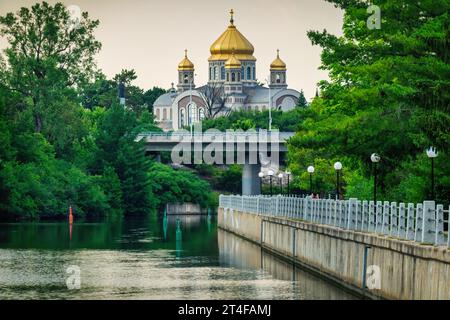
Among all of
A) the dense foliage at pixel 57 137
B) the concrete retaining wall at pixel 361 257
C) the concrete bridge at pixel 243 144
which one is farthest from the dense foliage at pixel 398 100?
the concrete bridge at pixel 243 144

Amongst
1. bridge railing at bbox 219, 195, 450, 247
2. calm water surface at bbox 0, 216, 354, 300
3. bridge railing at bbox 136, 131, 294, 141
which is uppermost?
bridge railing at bbox 136, 131, 294, 141

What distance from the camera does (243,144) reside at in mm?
125188

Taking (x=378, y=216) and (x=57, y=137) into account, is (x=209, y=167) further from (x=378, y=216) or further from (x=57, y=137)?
(x=378, y=216)

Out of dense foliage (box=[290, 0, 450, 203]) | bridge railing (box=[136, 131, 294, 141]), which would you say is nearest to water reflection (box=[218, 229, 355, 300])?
dense foliage (box=[290, 0, 450, 203])

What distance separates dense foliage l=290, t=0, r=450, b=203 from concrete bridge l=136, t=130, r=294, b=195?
187ft

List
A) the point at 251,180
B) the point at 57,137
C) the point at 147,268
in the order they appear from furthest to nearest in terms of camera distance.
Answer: the point at 251,180 < the point at 57,137 < the point at 147,268

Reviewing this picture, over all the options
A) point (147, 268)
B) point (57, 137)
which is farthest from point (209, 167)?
point (147, 268)

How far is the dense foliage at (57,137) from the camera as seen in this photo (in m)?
99.6

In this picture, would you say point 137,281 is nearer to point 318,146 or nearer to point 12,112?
point 318,146

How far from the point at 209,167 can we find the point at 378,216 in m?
124

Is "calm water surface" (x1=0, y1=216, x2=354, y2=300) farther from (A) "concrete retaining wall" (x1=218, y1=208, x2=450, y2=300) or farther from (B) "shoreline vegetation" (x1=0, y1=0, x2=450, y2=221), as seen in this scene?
(B) "shoreline vegetation" (x1=0, y1=0, x2=450, y2=221)

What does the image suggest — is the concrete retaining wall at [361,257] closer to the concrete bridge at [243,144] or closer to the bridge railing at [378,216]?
the bridge railing at [378,216]

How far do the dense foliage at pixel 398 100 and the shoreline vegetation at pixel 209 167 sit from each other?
0.07 metres

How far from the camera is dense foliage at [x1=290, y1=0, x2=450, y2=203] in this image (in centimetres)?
4372
